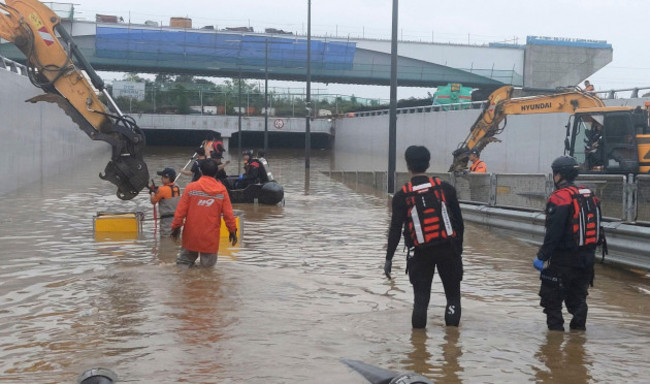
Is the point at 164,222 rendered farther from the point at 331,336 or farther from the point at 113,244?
the point at 331,336

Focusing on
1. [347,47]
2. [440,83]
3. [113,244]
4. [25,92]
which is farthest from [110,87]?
[113,244]

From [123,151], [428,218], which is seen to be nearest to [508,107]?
[123,151]

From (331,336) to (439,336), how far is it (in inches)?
39.5

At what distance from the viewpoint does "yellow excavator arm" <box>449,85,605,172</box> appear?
25.1 meters

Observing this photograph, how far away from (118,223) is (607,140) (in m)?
12.4

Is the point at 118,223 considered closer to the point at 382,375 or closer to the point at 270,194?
the point at 270,194

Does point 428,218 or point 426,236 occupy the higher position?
point 428,218

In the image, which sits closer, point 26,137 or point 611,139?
point 611,139

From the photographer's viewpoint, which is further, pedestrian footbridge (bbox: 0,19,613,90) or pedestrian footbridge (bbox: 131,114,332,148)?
pedestrian footbridge (bbox: 0,19,613,90)

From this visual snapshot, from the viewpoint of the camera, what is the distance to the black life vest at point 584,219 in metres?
7.87

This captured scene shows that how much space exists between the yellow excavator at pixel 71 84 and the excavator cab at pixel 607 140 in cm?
1149

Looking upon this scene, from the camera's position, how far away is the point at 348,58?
79.3m

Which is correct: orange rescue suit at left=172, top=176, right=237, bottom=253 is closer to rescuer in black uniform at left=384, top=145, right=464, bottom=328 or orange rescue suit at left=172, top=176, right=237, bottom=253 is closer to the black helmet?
rescuer in black uniform at left=384, top=145, right=464, bottom=328

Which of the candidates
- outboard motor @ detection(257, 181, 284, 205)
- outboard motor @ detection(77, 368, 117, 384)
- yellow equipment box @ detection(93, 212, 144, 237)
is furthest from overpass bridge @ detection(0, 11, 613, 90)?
outboard motor @ detection(77, 368, 117, 384)
